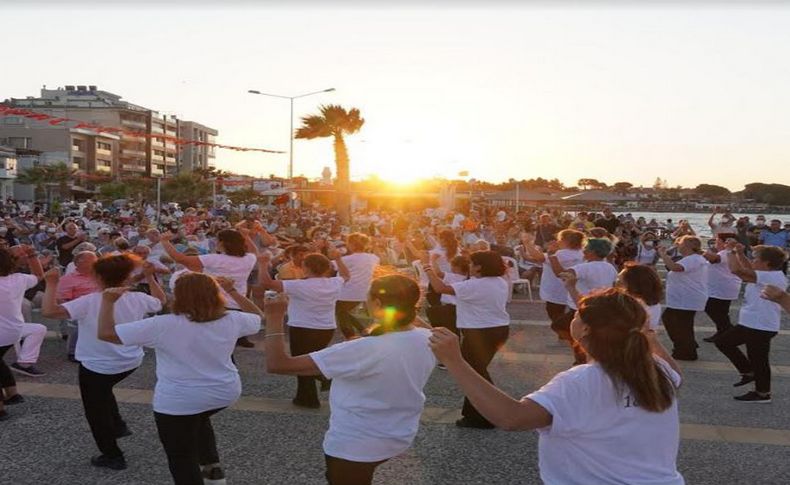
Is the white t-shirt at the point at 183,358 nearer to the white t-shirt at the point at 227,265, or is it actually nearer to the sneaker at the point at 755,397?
the white t-shirt at the point at 227,265

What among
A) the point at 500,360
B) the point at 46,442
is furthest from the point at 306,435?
the point at 500,360

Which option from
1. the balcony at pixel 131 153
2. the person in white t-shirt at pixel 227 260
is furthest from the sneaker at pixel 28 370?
the balcony at pixel 131 153

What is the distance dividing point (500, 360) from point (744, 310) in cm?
295

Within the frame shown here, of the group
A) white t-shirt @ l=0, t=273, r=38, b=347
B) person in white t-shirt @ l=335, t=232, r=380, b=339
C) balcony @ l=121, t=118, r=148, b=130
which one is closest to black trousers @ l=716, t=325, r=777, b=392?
person in white t-shirt @ l=335, t=232, r=380, b=339

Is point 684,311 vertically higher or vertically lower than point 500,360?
higher

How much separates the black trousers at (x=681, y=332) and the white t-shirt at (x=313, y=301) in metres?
4.75

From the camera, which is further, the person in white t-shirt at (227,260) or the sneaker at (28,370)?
the sneaker at (28,370)

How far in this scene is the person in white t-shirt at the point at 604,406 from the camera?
7.34 feet

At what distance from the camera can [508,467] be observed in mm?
5070

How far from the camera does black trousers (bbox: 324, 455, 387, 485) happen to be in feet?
10.3

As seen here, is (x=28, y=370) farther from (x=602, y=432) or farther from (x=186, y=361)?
(x=602, y=432)

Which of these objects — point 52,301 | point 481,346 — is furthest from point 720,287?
point 52,301

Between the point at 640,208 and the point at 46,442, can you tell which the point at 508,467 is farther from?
the point at 640,208

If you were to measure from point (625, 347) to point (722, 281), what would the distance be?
7.87 m
